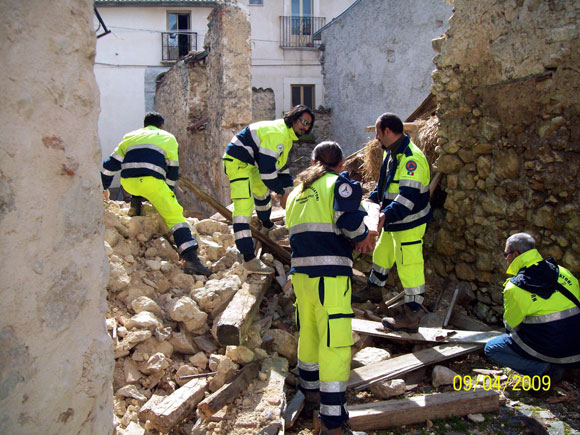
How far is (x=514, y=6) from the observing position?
190 inches

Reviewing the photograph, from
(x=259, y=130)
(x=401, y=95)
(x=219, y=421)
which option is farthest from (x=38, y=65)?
(x=401, y=95)

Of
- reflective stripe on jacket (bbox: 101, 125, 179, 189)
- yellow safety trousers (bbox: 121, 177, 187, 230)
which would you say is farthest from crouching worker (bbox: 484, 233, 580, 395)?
reflective stripe on jacket (bbox: 101, 125, 179, 189)

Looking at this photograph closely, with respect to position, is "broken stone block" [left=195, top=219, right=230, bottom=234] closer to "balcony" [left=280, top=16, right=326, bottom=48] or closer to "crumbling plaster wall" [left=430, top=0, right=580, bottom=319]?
"crumbling plaster wall" [left=430, top=0, right=580, bottom=319]

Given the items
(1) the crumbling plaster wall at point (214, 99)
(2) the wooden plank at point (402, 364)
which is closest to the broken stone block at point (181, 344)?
(2) the wooden plank at point (402, 364)

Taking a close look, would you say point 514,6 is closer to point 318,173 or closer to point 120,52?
point 318,173

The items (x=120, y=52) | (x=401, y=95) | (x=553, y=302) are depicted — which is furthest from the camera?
(x=120, y=52)

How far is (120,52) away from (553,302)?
61.0ft

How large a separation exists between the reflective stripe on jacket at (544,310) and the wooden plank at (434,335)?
55cm

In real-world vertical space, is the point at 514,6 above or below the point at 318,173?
above

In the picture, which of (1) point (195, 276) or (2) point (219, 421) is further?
(1) point (195, 276)

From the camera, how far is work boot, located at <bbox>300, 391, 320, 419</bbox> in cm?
370

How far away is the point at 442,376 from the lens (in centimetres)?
406

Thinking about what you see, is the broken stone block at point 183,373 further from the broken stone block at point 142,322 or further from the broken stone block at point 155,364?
the broken stone block at point 142,322

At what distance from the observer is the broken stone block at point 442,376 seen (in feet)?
13.3
